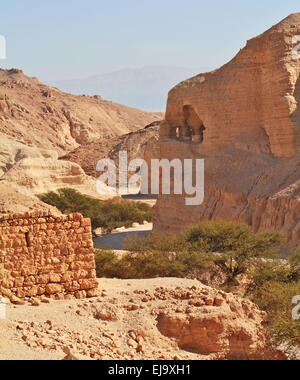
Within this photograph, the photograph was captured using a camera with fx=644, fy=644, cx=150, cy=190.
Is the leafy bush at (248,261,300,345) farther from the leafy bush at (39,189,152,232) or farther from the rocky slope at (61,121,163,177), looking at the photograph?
the rocky slope at (61,121,163,177)

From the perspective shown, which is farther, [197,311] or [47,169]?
[47,169]

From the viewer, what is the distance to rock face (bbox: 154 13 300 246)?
68.1ft

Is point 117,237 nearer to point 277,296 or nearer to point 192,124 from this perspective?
point 192,124

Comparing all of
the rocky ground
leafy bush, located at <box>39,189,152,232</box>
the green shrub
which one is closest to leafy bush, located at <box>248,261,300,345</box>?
the rocky ground

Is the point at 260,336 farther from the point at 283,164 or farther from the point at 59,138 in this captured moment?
the point at 59,138

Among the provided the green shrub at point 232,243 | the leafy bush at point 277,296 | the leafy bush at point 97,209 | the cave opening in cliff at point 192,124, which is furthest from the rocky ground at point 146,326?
the leafy bush at point 97,209

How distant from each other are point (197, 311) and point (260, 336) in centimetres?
107

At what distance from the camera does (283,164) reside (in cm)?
2111

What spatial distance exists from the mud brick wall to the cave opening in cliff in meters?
15.9

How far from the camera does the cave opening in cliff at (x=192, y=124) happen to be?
25405 mm

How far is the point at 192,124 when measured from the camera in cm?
2569

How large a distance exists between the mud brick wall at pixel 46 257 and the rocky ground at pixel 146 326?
0.36 metres

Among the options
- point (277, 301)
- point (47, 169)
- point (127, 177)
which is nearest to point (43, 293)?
point (277, 301)
